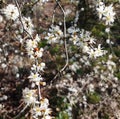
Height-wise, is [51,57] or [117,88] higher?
[51,57]

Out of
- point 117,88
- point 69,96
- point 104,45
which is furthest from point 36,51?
point 104,45

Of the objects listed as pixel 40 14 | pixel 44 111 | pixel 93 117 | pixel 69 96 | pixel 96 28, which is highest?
pixel 40 14

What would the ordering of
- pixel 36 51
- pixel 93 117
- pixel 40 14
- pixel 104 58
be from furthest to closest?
pixel 40 14, pixel 104 58, pixel 93 117, pixel 36 51

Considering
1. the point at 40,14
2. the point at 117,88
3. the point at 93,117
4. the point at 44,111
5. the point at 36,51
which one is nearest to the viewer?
the point at 44,111

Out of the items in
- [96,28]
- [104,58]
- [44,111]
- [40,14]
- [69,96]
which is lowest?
[44,111]

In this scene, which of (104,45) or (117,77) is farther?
(104,45)

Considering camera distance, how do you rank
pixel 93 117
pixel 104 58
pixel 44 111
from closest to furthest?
pixel 44 111, pixel 93 117, pixel 104 58

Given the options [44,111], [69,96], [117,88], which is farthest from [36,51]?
[117,88]

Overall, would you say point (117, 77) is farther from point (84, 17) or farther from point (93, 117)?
point (84, 17)

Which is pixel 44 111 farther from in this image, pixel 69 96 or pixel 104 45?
pixel 104 45
